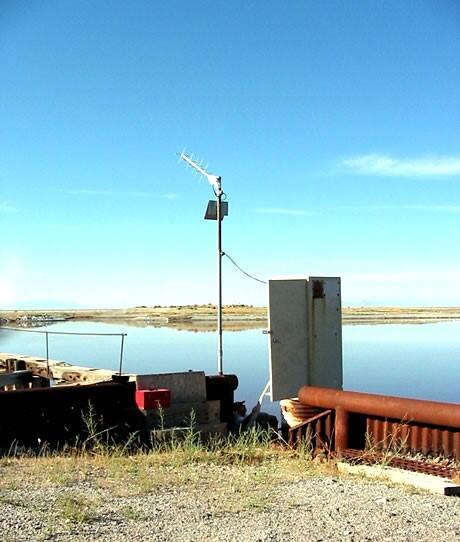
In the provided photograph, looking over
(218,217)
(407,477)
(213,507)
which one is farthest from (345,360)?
(213,507)

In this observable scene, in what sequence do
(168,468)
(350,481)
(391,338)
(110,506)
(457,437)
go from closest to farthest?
(110,506) < (350,481) < (168,468) < (457,437) < (391,338)

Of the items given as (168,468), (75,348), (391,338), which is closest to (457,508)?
(168,468)

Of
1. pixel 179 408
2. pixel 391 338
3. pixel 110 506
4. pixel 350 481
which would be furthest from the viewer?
pixel 391 338

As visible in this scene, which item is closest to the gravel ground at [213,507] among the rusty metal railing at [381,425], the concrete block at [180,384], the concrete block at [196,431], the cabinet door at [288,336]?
the rusty metal railing at [381,425]

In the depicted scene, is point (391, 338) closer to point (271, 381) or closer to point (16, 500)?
point (271, 381)

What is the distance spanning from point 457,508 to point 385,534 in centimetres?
111

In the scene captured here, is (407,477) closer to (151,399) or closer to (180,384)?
(151,399)

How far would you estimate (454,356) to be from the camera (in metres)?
29.2

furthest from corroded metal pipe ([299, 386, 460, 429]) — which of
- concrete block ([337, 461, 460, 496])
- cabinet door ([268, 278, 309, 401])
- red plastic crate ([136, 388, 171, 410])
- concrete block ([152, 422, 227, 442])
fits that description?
red plastic crate ([136, 388, 171, 410])

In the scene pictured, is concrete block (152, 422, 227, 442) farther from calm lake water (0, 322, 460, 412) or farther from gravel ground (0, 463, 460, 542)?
calm lake water (0, 322, 460, 412)

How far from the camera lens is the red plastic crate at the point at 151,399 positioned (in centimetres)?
1038

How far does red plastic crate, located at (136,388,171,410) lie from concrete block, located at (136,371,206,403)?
0.71 feet

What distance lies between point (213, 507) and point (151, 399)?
4556 millimetres

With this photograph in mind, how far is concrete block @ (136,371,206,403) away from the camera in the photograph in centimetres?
1080
